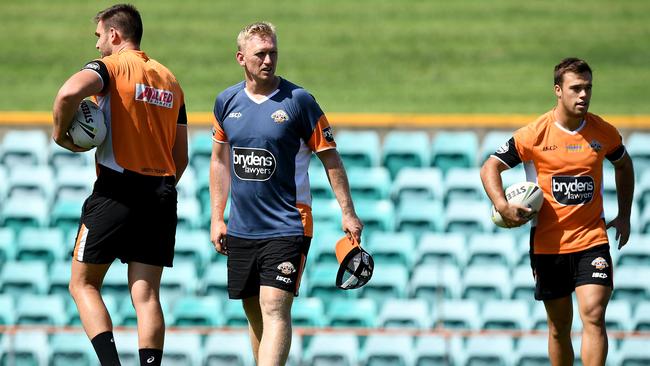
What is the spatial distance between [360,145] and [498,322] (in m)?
2.66

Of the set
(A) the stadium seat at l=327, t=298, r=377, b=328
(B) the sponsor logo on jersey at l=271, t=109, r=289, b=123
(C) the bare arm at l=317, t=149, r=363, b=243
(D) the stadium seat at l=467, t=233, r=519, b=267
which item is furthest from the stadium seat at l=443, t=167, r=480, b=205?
(B) the sponsor logo on jersey at l=271, t=109, r=289, b=123

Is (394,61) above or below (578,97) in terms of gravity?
above

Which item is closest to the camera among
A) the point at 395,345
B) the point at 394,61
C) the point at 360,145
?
the point at 395,345

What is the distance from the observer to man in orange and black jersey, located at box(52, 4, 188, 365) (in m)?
5.79

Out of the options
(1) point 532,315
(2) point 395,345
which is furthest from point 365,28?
(2) point 395,345

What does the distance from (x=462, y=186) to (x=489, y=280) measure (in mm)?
1270

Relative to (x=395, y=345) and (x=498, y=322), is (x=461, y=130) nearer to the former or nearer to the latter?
(x=498, y=322)

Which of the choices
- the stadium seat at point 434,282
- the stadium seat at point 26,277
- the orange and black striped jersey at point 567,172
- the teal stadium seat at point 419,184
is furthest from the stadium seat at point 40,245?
the orange and black striped jersey at point 567,172

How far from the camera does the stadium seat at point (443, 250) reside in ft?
35.5

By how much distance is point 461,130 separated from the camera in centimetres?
1191

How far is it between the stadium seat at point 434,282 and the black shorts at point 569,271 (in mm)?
3815

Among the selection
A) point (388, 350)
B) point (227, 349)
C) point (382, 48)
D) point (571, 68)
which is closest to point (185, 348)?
point (227, 349)

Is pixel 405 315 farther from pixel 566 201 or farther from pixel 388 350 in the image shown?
pixel 566 201

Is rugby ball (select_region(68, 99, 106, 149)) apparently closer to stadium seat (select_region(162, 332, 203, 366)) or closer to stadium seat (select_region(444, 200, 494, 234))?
stadium seat (select_region(162, 332, 203, 366))
